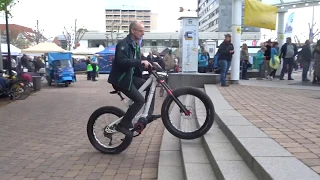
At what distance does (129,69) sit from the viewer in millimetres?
4469

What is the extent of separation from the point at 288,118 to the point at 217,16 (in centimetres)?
10262

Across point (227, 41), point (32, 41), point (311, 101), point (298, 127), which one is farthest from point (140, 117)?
point (32, 41)

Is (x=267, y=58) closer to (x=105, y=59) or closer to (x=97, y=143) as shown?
(x=97, y=143)

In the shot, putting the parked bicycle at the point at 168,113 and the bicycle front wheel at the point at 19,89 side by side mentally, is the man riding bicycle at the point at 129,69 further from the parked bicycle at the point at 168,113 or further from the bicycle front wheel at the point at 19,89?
the bicycle front wheel at the point at 19,89

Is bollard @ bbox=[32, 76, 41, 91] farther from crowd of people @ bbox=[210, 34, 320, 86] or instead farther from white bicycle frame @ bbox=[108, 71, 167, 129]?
white bicycle frame @ bbox=[108, 71, 167, 129]

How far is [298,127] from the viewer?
465cm

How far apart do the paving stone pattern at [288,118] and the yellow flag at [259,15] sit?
4.47 m

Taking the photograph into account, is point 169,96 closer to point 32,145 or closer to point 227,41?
point 32,145

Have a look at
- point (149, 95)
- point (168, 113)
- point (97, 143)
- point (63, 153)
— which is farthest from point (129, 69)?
point (63, 153)

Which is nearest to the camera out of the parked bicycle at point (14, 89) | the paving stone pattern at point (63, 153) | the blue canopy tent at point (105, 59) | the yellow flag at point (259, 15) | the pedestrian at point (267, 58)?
the paving stone pattern at point (63, 153)

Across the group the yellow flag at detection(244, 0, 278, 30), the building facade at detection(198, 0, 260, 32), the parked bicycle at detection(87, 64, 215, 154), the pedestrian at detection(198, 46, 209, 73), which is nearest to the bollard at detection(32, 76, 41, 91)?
the pedestrian at detection(198, 46, 209, 73)

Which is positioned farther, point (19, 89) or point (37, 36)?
point (37, 36)

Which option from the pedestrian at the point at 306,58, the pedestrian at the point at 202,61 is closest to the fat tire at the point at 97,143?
the pedestrian at the point at 306,58

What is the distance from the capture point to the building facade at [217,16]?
9324 cm
